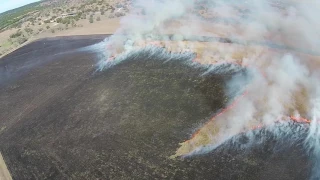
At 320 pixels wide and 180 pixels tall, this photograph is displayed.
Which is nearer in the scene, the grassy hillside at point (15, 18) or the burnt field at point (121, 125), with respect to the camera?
the burnt field at point (121, 125)

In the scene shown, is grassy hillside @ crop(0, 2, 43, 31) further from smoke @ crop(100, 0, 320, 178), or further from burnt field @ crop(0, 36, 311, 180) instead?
burnt field @ crop(0, 36, 311, 180)

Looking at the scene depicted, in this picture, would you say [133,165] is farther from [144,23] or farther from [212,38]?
[144,23]

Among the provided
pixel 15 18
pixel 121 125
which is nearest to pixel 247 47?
pixel 121 125

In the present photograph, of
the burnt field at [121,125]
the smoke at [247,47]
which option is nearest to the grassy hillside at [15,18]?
the smoke at [247,47]

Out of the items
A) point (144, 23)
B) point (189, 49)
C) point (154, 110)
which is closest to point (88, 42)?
point (144, 23)

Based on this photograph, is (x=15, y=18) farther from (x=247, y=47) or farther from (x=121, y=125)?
(x=121, y=125)

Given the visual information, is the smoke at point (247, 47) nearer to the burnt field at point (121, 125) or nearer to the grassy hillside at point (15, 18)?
the burnt field at point (121, 125)

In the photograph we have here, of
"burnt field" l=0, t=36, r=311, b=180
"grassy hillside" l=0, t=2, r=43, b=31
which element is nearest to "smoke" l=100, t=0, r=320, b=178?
"burnt field" l=0, t=36, r=311, b=180
